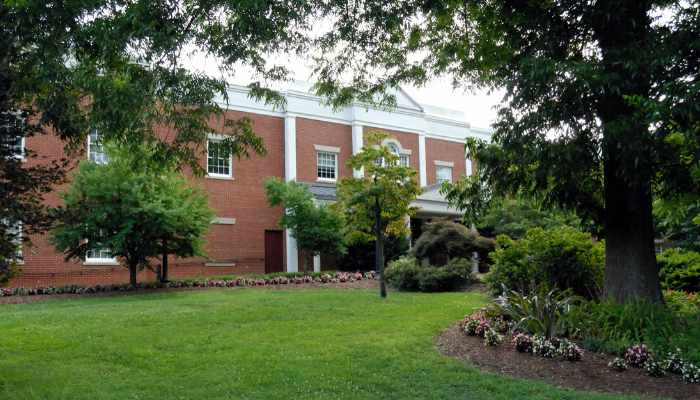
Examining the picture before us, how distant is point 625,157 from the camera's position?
7.44 meters

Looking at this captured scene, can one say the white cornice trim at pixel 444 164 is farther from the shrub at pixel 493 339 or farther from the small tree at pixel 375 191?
the shrub at pixel 493 339

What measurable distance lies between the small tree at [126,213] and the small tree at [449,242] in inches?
300

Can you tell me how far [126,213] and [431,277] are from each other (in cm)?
928

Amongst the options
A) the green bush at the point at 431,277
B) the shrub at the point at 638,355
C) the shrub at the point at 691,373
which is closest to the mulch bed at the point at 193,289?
the green bush at the point at 431,277

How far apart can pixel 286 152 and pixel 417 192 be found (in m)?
12.4

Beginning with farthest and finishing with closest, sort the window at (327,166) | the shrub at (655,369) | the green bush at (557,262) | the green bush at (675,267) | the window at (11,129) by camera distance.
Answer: the window at (327,166) → the green bush at (675,267) → the green bush at (557,262) → the shrub at (655,369) → the window at (11,129)

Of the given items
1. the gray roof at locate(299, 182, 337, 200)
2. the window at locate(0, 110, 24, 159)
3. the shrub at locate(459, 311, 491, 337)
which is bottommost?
the shrub at locate(459, 311, 491, 337)

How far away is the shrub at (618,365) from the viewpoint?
7445 mm

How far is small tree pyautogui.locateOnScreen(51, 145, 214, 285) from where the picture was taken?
16.6 metres

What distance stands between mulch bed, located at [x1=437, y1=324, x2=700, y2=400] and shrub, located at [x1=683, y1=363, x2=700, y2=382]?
74mm

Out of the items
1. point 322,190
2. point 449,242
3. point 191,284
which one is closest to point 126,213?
point 191,284

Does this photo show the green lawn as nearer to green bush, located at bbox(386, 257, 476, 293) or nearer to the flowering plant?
the flowering plant

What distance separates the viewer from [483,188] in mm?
10039

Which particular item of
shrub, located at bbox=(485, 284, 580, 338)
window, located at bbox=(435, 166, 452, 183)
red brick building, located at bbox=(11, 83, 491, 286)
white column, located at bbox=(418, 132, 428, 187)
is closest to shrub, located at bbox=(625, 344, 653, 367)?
shrub, located at bbox=(485, 284, 580, 338)
